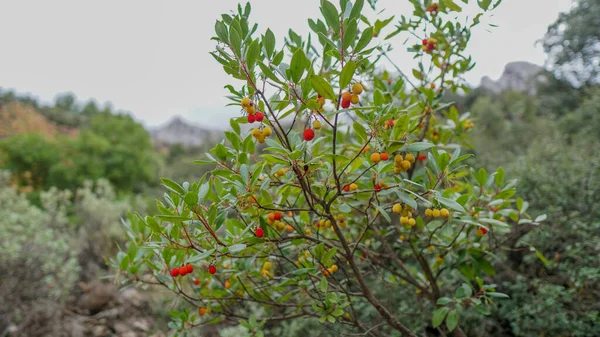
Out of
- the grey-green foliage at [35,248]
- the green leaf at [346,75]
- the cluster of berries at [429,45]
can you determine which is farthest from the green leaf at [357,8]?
the grey-green foliage at [35,248]

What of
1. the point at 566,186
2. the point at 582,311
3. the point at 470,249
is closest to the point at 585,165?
the point at 566,186

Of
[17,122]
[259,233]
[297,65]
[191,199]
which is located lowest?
[259,233]

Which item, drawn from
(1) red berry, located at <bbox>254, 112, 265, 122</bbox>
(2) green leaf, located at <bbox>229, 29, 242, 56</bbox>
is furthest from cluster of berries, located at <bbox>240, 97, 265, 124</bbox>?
(2) green leaf, located at <bbox>229, 29, 242, 56</bbox>

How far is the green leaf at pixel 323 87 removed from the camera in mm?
843

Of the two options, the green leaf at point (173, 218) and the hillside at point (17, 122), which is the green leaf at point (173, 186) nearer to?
the green leaf at point (173, 218)

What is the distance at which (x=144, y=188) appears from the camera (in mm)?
14898

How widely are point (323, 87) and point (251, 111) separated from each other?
0.21 metres

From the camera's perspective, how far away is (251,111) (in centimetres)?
93

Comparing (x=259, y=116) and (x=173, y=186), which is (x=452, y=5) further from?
(x=173, y=186)

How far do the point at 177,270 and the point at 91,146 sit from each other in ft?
48.2

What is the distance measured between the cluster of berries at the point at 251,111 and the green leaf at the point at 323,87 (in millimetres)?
179

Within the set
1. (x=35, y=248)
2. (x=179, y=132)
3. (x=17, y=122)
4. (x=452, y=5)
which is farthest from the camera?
(x=179, y=132)

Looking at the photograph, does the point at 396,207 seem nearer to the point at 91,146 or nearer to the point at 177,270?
the point at 177,270

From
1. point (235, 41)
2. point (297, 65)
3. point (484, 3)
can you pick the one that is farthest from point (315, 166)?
point (484, 3)
